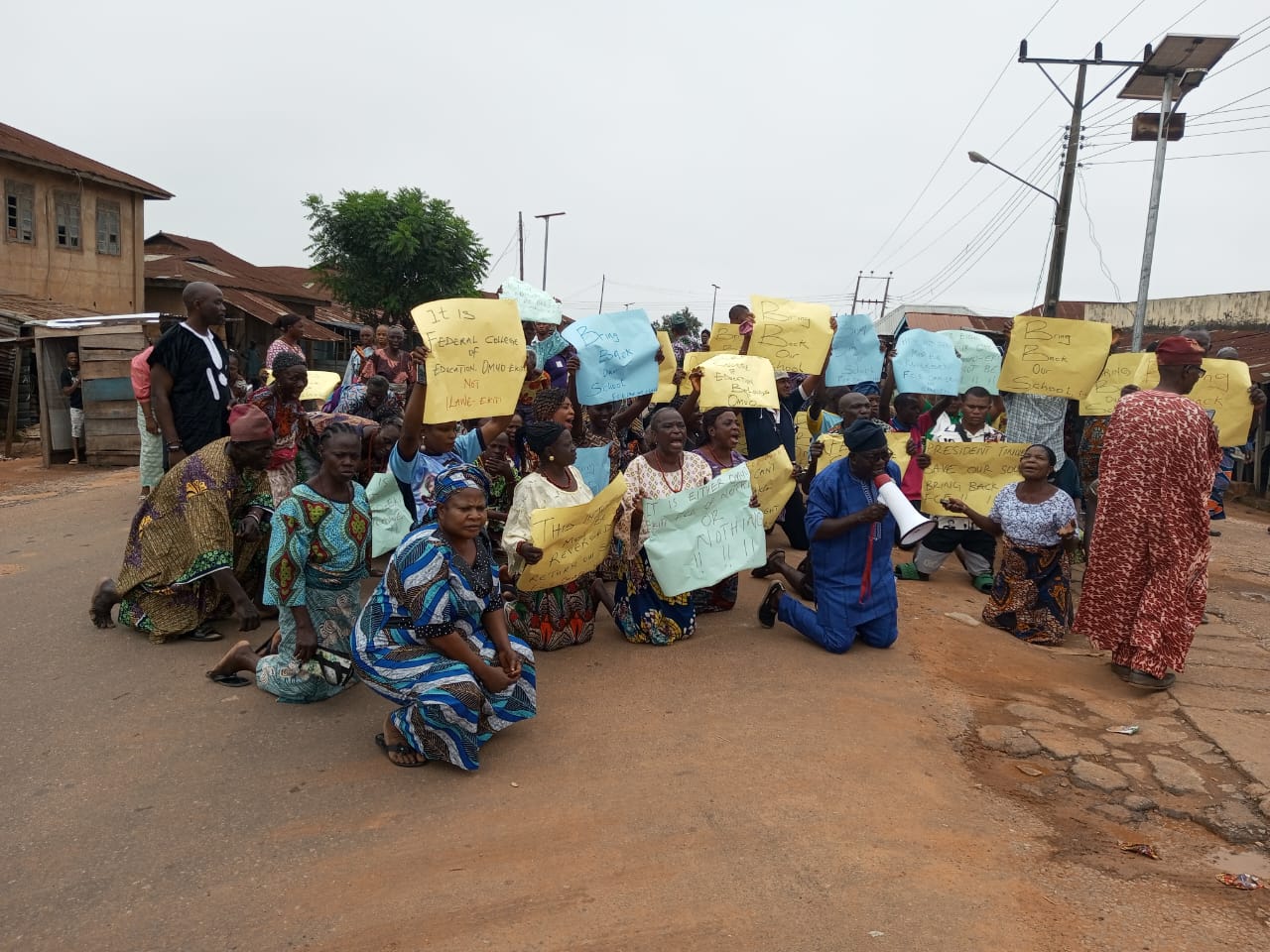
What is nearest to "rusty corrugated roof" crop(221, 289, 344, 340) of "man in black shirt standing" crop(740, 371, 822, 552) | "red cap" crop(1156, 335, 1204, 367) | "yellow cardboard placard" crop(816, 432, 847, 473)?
"man in black shirt standing" crop(740, 371, 822, 552)

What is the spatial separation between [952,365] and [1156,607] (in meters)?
2.78

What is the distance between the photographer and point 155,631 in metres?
5.11

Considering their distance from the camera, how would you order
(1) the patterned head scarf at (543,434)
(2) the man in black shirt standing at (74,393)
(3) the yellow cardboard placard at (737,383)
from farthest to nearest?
1. (2) the man in black shirt standing at (74,393)
2. (3) the yellow cardboard placard at (737,383)
3. (1) the patterned head scarf at (543,434)

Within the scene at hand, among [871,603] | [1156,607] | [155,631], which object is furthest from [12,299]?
[1156,607]

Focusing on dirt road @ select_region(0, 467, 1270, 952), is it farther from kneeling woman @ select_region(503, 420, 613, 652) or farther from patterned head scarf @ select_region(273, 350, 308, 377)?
patterned head scarf @ select_region(273, 350, 308, 377)

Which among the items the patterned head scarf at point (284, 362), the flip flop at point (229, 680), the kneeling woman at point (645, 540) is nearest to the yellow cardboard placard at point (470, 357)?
the kneeling woman at point (645, 540)

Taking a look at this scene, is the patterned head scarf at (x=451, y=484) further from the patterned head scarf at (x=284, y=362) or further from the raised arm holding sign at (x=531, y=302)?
the raised arm holding sign at (x=531, y=302)

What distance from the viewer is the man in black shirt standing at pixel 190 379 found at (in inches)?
215

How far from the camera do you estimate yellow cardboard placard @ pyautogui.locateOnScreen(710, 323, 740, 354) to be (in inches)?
329

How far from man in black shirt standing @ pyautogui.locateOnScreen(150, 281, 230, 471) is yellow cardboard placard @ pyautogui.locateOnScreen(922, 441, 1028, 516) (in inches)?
196

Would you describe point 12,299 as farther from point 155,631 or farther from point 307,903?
point 307,903

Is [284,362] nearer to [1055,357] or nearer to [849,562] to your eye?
[849,562]

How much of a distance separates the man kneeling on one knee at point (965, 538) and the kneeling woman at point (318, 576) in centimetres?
436

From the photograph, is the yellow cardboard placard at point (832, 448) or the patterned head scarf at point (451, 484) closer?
the patterned head scarf at point (451, 484)
